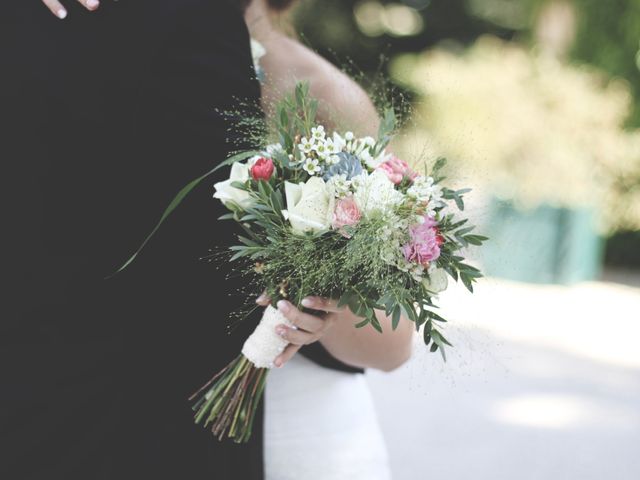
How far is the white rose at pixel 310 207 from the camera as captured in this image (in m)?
1.40

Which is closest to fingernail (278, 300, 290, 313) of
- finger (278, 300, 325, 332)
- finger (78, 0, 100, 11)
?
finger (278, 300, 325, 332)

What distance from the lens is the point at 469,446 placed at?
4582 mm

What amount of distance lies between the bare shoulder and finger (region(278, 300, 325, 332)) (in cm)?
45

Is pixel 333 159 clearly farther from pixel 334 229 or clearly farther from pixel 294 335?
pixel 294 335

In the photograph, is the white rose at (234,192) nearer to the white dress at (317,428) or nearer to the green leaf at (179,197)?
the green leaf at (179,197)

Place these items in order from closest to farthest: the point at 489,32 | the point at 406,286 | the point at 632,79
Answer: the point at 406,286 → the point at 632,79 → the point at 489,32

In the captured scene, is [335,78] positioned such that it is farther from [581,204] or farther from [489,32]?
[489,32]

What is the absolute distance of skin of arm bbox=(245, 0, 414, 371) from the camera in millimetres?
1802

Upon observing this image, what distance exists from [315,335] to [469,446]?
332 centimetres

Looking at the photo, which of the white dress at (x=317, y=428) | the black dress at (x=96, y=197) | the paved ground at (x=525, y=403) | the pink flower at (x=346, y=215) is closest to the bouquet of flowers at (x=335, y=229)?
the pink flower at (x=346, y=215)

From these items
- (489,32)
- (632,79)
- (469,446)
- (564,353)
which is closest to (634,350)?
(564,353)

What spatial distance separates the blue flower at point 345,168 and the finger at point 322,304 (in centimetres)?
22

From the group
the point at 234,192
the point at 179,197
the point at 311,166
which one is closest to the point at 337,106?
the point at 311,166

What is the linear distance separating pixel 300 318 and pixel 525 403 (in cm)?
415
